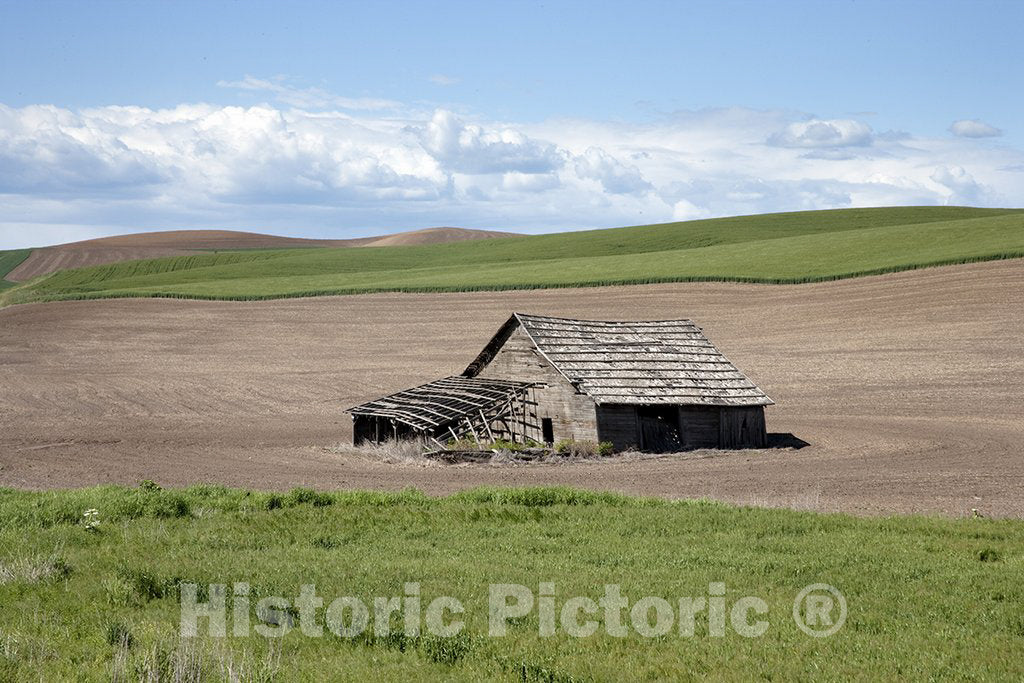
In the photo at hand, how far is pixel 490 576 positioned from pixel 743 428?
23.8 m

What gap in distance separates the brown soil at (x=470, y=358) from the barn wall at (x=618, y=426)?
211cm

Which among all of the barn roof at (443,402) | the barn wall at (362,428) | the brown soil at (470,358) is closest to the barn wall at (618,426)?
the brown soil at (470,358)

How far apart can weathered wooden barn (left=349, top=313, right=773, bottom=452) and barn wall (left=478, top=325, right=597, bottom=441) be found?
4cm

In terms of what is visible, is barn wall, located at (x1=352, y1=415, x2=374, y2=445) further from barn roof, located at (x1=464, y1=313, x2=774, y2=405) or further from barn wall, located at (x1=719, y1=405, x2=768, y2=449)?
barn wall, located at (x1=719, y1=405, x2=768, y2=449)

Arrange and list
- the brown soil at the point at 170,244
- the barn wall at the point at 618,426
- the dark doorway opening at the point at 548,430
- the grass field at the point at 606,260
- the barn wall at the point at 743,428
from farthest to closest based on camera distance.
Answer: the brown soil at the point at 170,244 < the grass field at the point at 606,260 < the dark doorway opening at the point at 548,430 < the barn wall at the point at 743,428 < the barn wall at the point at 618,426

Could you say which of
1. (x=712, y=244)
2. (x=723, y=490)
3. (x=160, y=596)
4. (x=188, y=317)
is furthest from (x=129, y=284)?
(x=160, y=596)

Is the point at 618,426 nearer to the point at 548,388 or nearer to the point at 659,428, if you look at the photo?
the point at 659,428

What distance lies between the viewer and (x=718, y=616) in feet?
42.2

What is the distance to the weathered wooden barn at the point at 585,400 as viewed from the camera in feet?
117

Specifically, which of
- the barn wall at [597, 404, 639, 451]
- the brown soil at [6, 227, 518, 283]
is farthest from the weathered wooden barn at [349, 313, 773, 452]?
the brown soil at [6, 227, 518, 283]

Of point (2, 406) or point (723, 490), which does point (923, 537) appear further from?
point (2, 406)

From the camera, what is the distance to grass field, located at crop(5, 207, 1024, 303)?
77.9 metres

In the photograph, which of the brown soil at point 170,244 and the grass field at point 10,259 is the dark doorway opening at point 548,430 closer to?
the brown soil at point 170,244

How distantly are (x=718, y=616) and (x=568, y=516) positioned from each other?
7231 mm
